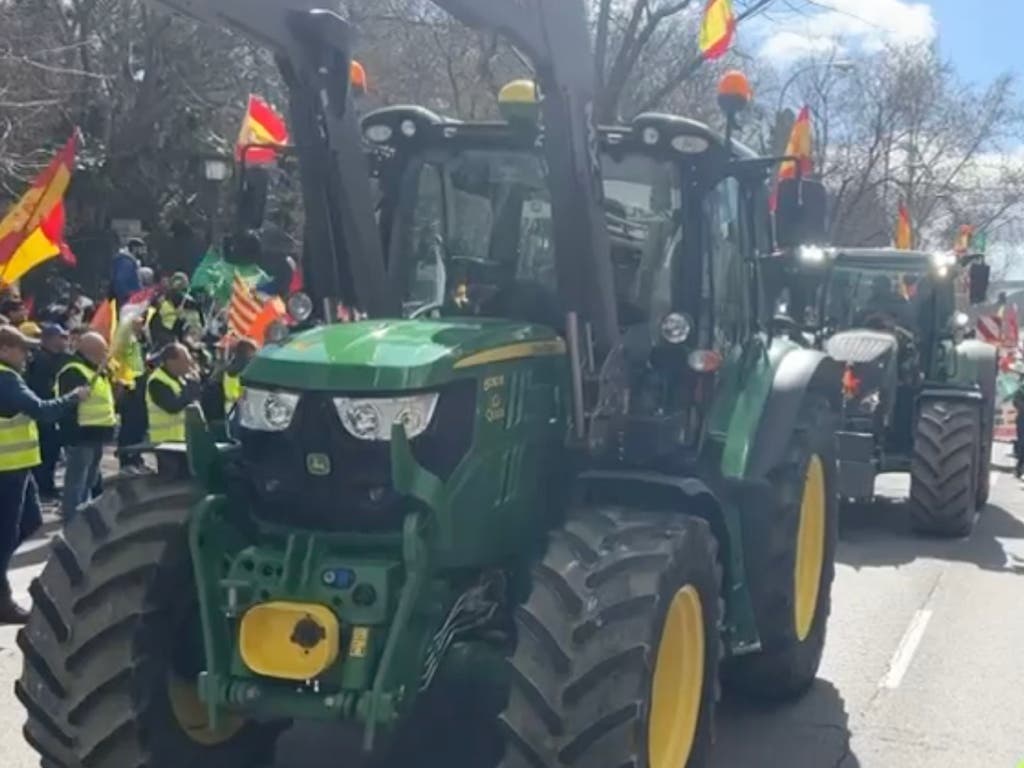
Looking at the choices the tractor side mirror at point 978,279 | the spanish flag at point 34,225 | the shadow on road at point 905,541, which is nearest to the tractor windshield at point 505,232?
the shadow on road at point 905,541

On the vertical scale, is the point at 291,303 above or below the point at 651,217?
below

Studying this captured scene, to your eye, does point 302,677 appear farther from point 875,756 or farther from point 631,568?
point 875,756

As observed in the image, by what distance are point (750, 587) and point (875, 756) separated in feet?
2.84

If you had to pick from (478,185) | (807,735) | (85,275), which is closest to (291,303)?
(478,185)

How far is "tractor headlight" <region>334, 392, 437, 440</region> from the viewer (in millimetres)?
4629

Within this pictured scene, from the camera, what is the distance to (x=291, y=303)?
5906 mm

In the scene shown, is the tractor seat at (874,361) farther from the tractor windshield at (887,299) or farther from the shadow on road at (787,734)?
the shadow on road at (787,734)

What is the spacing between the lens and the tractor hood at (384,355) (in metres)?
4.64

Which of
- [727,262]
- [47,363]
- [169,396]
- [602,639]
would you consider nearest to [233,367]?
[169,396]

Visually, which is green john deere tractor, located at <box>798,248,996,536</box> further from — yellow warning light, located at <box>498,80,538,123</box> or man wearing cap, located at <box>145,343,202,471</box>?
yellow warning light, located at <box>498,80,538,123</box>

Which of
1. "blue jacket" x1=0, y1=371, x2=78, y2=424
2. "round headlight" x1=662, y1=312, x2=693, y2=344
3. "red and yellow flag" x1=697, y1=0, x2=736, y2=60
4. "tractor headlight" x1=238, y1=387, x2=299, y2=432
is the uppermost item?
"red and yellow flag" x1=697, y1=0, x2=736, y2=60

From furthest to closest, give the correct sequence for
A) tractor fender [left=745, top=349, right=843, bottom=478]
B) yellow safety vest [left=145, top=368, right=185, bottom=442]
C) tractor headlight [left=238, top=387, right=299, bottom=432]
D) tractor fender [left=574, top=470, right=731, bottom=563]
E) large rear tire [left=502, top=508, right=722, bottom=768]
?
1. yellow safety vest [left=145, top=368, right=185, bottom=442]
2. tractor fender [left=745, top=349, right=843, bottom=478]
3. tractor fender [left=574, top=470, right=731, bottom=563]
4. tractor headlight [left=238, top=387, right=299, bottom=432]
5. large rear tire [left=502, top=508, right=722, bottom=768]

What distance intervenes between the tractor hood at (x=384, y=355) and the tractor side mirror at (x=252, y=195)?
740 millimetres

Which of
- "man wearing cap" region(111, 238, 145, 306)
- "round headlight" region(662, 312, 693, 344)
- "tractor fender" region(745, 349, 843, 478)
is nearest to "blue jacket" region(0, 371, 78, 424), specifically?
"tractor fender" region(745, 349, 843, 478)
